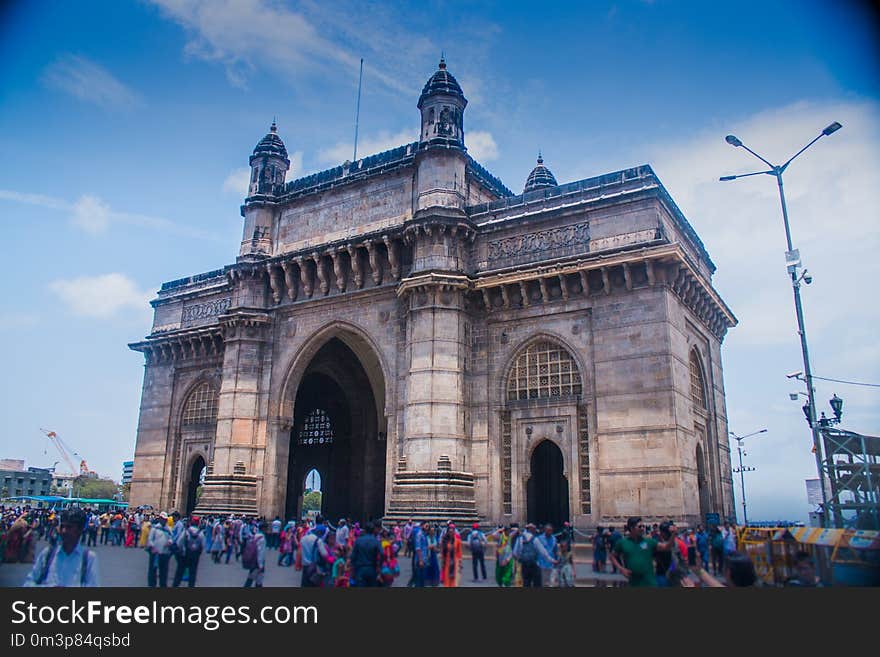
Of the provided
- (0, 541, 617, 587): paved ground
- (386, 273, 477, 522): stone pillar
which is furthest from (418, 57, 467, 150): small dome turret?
(0, 541, 617, 587): paved ground

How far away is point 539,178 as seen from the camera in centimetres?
3800

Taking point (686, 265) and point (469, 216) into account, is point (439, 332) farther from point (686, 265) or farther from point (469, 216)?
point (686, 265)

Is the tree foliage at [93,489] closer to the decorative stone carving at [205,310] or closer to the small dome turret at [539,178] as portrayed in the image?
the decorative stone carving at [205,310]

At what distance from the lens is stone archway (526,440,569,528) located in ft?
89.2

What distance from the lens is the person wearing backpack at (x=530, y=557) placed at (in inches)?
510

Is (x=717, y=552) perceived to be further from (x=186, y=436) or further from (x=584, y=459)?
(x=186, y=436)

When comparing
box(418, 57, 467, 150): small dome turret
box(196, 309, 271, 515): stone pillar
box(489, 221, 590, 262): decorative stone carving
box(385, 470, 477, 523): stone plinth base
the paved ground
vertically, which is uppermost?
box(418, 57, 467, 150): small dome turret

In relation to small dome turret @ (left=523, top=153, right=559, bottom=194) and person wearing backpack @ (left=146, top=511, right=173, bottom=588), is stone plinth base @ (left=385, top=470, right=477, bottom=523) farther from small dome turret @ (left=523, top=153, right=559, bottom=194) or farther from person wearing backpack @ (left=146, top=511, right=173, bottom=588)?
small dome turret @ (left=523, top=153, right=559, bottom=194)

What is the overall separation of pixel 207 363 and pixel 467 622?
29113mm

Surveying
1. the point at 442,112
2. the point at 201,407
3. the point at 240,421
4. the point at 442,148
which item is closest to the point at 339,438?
the point at 201,407

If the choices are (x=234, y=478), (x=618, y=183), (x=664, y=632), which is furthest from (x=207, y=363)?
(x=664, y=632)

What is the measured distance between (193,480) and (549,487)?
18.1m

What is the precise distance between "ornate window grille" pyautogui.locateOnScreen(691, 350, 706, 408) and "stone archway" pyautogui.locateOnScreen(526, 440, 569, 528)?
534cm

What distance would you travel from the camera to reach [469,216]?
26.9 m
